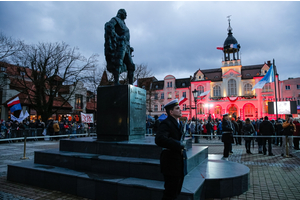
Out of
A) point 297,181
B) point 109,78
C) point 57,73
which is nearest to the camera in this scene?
point 297,181

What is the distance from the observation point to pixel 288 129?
10750 mm

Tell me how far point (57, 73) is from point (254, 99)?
40.5 meters

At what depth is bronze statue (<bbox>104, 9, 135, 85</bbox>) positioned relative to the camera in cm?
744

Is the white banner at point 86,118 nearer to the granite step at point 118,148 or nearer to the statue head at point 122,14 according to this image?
the granite step at point 118,148

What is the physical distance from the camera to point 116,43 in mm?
7621

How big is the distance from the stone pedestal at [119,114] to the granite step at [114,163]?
1340mm

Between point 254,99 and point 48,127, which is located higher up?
point 254,99

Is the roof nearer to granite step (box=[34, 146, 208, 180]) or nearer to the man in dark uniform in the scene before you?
granite step (box=[34, 146, 208, 180])

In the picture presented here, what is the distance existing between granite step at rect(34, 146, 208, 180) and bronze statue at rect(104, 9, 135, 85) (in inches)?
116

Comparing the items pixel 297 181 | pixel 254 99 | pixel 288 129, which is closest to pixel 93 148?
pixel 297 181

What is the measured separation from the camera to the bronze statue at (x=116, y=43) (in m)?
7.44

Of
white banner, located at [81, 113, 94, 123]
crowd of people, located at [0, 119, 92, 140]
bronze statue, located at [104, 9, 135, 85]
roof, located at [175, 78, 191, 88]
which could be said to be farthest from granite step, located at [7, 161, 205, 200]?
roof, located at [175, 78, 191, 88]

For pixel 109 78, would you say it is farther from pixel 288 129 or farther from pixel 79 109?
pixel 288 129

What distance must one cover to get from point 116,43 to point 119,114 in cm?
256
